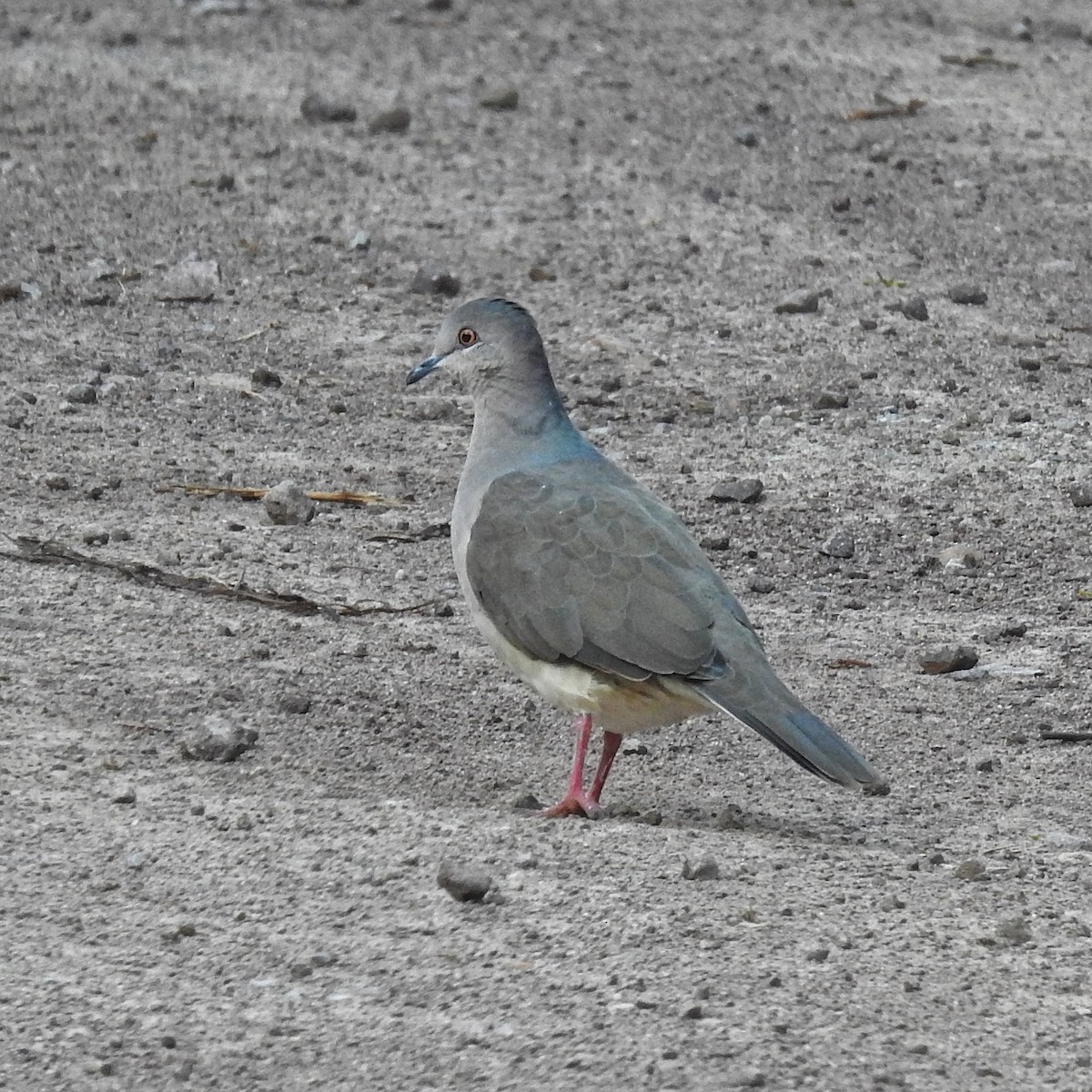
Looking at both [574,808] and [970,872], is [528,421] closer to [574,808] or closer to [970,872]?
[574,808]

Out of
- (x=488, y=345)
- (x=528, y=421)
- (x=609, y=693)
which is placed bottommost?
(x=609, y=693)

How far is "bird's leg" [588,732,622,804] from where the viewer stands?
5324mm

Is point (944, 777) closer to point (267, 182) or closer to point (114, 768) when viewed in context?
point (114, 768)

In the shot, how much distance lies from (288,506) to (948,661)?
7.19ft

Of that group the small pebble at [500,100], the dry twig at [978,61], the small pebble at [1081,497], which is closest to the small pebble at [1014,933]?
the small pebble at [1081,497]

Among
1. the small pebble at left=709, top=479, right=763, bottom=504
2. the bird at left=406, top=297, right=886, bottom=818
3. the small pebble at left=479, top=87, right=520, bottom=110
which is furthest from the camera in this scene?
the small pebble at left=479, top=87, right=520, bottom=110

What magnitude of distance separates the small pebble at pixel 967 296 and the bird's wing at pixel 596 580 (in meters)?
4.49

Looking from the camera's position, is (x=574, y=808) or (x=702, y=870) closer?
(x=702, y=870)

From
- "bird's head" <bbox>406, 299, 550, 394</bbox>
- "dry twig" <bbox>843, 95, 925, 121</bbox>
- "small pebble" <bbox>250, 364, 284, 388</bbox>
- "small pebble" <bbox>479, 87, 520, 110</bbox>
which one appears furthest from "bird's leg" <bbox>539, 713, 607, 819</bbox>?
"dry twig" <bbox>843, 95, 925, 121</bbox>

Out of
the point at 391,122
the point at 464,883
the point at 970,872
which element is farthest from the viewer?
the point at 391,122

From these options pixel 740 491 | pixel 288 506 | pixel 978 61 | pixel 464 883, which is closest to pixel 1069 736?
pixel 740 491

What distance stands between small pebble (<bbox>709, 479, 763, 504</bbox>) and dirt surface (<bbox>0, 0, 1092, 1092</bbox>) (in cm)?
8

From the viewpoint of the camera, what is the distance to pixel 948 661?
634cm

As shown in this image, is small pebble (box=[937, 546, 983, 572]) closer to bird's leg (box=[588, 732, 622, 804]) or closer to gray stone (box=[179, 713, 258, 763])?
bird's leg (box=[588, 732, 622, 804])
